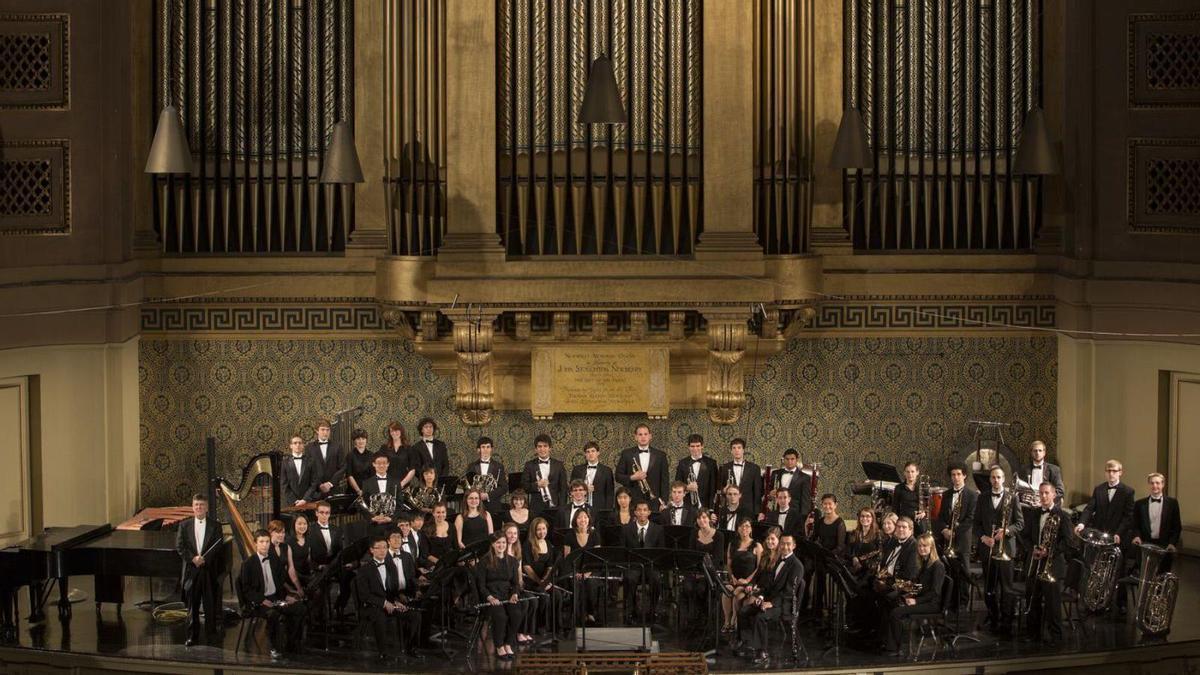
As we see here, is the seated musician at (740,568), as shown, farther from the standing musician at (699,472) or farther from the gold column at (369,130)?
the gold column at (369,130)

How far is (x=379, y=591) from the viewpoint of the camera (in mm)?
14539

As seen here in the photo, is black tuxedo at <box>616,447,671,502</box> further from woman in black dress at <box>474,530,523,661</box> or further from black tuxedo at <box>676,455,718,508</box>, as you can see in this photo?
woman in black dress at <box>474,530,523,661</box>

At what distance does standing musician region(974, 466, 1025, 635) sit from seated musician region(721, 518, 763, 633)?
172cm

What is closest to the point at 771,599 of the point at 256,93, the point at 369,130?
the point at 369,130

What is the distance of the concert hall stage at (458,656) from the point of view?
14250 millimetres

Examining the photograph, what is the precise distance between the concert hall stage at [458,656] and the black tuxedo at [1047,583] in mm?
181

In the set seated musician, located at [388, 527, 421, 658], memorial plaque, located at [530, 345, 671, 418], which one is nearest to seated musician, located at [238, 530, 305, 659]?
seated musician, located at [388, 527, 421, 658]

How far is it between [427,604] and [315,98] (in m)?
4.90

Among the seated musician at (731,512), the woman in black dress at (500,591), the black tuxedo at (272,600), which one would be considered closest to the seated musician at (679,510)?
the seated musician at (731,512)

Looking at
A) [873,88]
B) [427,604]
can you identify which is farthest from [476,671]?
[873,88]

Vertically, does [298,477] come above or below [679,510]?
above

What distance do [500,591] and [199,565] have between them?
211 centimetres

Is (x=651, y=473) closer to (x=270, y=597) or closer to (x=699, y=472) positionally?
(x=699, y=472)

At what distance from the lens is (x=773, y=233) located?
56.2ft
